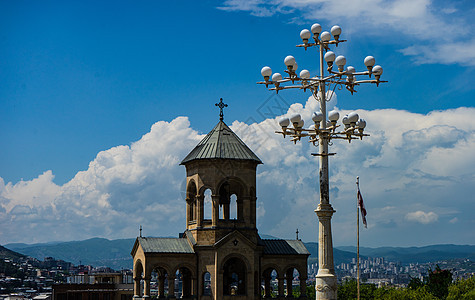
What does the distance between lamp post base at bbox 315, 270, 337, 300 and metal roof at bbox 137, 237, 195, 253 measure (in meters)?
24.8

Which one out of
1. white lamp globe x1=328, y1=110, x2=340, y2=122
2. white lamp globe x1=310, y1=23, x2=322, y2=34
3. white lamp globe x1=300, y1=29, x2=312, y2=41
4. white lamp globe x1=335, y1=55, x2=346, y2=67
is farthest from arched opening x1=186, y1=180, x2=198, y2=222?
white lamp globe x1=335, y1=55, x2=346, y2=67

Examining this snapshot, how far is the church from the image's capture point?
50.6m

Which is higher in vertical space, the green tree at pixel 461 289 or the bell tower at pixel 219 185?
the bell tower at pixel 219 185

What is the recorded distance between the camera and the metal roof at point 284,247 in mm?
53844

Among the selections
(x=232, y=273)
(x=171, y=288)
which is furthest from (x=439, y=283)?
(x=171, y=288)

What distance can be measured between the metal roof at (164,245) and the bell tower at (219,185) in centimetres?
100

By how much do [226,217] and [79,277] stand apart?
5298 centimetres

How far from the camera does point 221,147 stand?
53.2 meters

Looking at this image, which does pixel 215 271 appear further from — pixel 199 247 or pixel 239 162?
pixel 239 162

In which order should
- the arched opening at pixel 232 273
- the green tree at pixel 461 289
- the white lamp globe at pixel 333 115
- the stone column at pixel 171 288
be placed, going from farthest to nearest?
the green tree at pixel 461 289 < the arched opening at pixel 232 273 < the stone column at pixel 171 288 < the white lamp globe at pixel 333 115

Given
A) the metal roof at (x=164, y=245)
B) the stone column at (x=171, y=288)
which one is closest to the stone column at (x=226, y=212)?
the metal roof at (x=164, y=245)

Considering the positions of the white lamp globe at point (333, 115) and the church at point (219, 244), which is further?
the church at point (219, 244)

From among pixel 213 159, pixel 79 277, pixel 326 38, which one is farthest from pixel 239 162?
pixel 79 277

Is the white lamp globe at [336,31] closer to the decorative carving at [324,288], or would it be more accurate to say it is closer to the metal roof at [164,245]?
the decorative carving at [324,288]
